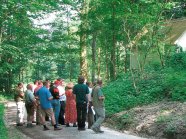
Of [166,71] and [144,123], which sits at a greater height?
[166,71]

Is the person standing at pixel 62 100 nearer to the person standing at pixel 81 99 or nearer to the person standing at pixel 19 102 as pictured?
the person standing at pixel 19 102

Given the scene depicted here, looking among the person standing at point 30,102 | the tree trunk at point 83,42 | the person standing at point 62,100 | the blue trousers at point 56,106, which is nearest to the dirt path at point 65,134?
the blue trousers at point 56,106

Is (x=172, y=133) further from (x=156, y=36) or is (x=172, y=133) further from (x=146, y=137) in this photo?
(x=156, y=36)

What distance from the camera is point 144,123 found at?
53.4ft

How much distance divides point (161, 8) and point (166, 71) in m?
3.85

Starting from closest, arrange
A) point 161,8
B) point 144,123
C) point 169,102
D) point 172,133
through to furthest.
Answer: point 172,133, point 144,123, point 169,102, point 161,8

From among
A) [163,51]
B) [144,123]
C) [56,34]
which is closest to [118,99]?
[144,123]

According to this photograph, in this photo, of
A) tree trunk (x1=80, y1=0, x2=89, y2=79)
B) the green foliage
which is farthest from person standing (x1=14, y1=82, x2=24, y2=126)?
tree trunk (x1=80, y1=0, x2=89, y2=79)

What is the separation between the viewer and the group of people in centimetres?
1514

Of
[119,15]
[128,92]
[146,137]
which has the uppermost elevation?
[119,15]

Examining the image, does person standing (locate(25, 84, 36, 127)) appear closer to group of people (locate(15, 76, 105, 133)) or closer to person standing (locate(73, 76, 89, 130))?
group of people (locate(15, 76, 105, 133))

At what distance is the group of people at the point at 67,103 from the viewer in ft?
49.7

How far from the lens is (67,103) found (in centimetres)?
1755

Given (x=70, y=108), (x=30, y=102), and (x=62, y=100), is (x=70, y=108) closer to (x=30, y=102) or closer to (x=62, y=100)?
(x=62, y=100)
